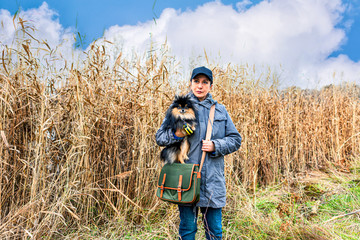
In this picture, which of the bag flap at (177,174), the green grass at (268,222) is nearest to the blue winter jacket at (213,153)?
the bag flap at (177,174)

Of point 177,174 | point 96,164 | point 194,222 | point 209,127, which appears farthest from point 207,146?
point 96,164

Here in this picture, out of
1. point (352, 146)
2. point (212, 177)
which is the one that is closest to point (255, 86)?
point (212, 177)

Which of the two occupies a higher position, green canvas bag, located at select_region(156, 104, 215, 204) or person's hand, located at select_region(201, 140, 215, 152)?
person's hand, located at select_region(201, 140, 215, 152)

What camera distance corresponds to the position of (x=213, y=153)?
1782 millimetres

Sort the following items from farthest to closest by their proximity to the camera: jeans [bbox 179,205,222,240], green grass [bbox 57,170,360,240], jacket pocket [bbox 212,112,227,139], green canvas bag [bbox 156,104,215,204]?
green grass [bbox 57,170,360,240]
jacket pocket [bbox 212,112,227,139]
jeans [bbox 179,205,222,240]
green canvas bag [bbox 156,104,215,204]

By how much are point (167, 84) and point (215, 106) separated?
1048 mm

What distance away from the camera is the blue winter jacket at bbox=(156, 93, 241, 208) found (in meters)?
1.76

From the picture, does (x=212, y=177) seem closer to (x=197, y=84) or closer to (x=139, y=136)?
(x=197, y=84)

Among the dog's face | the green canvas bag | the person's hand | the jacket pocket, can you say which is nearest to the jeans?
the green canvas bag

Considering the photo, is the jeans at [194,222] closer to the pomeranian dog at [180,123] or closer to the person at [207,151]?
the person at [207,151]

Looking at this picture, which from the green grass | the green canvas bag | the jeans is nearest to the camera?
the green canvas bag

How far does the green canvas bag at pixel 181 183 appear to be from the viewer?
167 centimetres

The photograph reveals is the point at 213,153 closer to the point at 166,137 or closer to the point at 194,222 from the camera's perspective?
the point at 166,137

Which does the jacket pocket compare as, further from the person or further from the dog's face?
the dog's face
